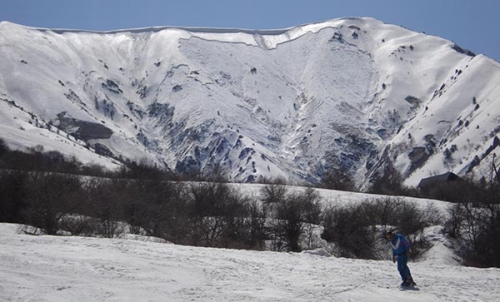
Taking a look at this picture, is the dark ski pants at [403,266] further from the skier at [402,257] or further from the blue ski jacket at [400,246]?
the blue ski jacket at [400,246]

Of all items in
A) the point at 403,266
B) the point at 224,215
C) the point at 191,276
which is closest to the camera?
the point at 191,276

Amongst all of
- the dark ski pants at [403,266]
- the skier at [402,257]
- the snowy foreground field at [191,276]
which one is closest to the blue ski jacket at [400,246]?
the skier at [402,257]

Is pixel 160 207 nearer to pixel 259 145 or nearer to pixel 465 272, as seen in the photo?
pixel 465 272

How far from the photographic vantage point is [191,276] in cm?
1736

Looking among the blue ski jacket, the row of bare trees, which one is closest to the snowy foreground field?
the blue ski jacket

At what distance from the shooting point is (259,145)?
191 m

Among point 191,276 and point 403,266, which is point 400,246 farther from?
point 191,276

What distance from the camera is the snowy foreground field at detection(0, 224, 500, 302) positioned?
572 inches

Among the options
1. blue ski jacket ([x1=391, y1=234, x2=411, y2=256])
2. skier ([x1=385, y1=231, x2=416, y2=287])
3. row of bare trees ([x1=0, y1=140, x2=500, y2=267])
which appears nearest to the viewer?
skier ([x1=385, y1=231, x2=416, y2=287])

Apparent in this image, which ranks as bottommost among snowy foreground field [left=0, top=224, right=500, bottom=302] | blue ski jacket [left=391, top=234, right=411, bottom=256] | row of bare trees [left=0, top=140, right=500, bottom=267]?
snowy foreground field [left=0, top=224, right=500, bottom=302]

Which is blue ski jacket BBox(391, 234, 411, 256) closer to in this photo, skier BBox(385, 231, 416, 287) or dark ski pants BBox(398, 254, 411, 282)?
skier BBox(385, 231, 416, 287)

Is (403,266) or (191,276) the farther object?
(403,266)

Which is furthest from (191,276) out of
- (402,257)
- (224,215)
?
(224,215)

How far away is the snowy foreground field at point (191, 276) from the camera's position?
572 inches
